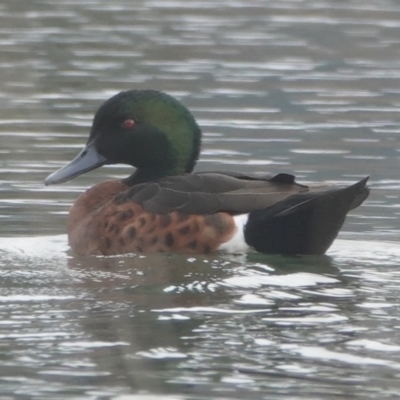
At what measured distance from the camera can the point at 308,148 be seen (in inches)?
430

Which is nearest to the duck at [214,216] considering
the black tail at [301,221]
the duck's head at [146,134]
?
the black tail at [301,221]

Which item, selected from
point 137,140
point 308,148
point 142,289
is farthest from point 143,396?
point 308,148

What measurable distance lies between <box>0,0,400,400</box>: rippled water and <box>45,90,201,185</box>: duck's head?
0.58m

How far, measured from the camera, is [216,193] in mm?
7582

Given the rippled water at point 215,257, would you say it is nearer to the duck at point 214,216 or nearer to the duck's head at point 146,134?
the duck at point 214,216

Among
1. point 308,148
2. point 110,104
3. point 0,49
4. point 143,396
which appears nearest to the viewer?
point 143,396

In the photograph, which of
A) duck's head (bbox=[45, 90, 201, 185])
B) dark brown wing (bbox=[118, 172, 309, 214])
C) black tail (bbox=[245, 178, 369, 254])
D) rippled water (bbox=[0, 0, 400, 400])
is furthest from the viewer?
duck's head (bbox=[45, 90, 201, 185])

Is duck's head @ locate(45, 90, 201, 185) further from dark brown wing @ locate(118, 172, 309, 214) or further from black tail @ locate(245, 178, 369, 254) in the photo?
black tail @ locate(245, 178, 369, 254)

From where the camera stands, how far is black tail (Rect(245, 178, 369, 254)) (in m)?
7.38

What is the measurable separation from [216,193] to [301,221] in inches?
18.7

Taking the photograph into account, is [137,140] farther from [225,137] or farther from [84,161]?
[225,137]

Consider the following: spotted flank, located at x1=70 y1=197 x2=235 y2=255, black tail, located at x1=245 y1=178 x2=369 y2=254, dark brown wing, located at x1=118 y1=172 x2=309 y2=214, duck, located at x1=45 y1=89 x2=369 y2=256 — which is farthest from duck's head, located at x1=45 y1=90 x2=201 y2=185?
black tail, located at x1=245 y1=178 x2=369 y2=254

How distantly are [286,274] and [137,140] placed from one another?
1.49 meters

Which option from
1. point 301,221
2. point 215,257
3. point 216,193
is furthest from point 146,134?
point 301,221
